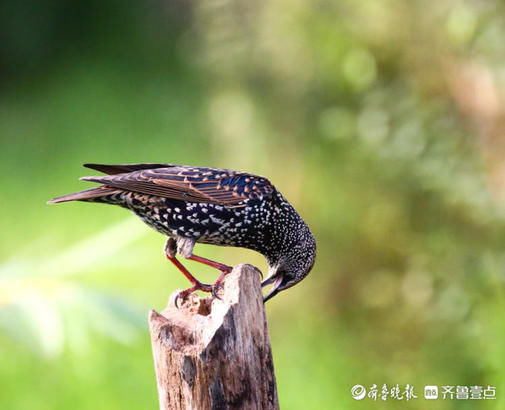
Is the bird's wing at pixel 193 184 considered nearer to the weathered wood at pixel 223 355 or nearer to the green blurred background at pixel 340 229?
the weathered wood at pixel 223 355

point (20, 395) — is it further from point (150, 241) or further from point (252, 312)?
point (252, 312)

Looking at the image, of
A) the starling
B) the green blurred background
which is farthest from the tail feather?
the green blurred background

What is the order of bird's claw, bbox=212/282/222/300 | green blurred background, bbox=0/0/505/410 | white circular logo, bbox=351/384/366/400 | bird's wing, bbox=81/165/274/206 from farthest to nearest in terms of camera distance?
white circular logo, bbox=351/384/366/400 → green blurred background, bbox=0/0/505/410 → bird's wing, bbox=81/165/274/206 → bird's claw, bbox=212/282/222/300

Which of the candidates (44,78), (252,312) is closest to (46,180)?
(44,78)

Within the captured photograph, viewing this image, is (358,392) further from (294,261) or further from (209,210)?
(209,210)

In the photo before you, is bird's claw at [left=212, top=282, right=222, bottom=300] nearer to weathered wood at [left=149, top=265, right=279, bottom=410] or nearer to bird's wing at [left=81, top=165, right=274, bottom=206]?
weathered wood at [left=149, top=265, right=279, bottom=410]

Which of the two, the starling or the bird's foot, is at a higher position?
the starling

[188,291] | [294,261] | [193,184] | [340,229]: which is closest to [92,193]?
[193,184]

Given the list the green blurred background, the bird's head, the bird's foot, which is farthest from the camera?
the green blurred background
